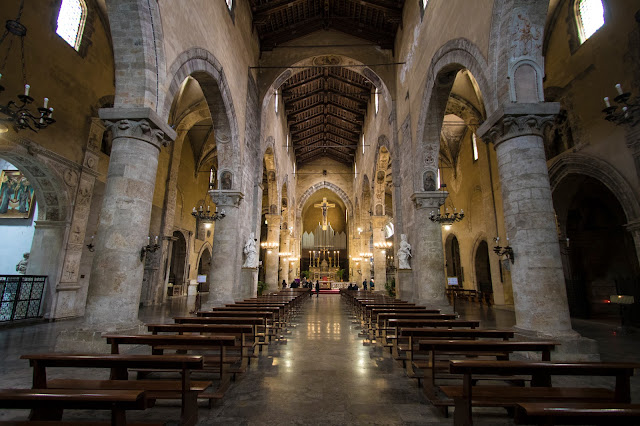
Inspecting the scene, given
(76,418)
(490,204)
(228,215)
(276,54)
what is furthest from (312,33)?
(76,418)

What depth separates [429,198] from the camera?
10008 millimetres

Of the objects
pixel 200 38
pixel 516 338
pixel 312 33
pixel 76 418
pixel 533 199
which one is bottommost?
pixel 76 418

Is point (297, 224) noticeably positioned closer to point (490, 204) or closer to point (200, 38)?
point (490, 204)

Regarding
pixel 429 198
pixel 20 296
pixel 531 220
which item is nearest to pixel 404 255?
pixel 429 198

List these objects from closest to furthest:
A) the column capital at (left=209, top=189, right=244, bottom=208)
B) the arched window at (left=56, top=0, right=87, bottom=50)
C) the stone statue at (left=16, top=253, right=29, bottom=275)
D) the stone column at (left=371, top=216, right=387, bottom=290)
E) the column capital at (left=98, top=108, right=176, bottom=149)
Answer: the column capital at (left=98, top=108, right=176, bottom=149) < the arched window at (left=56, top=0, right=87, bottom=50) < the stone statue at (left=16, top=253, right=29, bottom=275) < the column capital at (left=209, top=189, right=244, bottom=208) < the stone column at (left=371, top=216, right=387, bottom=290)

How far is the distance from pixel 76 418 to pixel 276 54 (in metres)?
16.0

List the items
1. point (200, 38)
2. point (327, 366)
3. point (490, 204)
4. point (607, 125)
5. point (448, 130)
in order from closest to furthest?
1. point (327, 366)
2. point (200, 38)
3. point (607, 125)
4. point (490, 204)
5. point (448, 130)

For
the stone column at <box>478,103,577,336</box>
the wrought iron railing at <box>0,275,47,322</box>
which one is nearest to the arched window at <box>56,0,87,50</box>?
the wrought iron railing at <box>0,275,47,322</box>

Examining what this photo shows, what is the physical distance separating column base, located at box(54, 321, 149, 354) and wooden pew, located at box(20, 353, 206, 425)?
2518 mm

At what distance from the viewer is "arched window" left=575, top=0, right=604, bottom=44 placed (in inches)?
369

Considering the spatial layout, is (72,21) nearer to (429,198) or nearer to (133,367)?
(133,367)

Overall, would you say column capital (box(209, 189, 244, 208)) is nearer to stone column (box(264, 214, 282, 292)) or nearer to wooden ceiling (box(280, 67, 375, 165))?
stone column (box(264, 214, 282, 292))

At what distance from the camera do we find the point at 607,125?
30.1ft

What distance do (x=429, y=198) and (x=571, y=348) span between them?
19.3 feet
